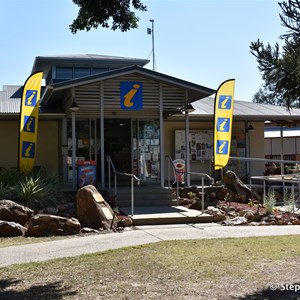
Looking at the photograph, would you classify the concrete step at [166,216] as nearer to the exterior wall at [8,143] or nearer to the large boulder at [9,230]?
the large boulder at [9,230]

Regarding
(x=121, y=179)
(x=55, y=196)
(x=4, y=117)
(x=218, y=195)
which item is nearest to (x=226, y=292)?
(x=55, y=196)

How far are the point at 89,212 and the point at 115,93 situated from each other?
502 centimetres

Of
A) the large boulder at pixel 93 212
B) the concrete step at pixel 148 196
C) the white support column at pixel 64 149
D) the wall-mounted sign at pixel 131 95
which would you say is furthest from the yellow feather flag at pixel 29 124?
the large boulder at pixel 93 212

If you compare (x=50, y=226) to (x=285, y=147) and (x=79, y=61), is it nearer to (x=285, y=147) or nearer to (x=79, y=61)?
(x=79, y=61)

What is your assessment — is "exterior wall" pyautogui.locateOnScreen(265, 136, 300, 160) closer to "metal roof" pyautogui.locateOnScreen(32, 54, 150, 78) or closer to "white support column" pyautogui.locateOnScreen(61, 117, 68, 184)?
"metal roof" pyautogui.locateOnScreen(32, 54, 150, 78)

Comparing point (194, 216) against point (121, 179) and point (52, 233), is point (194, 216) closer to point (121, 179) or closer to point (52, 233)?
point (52, 233)

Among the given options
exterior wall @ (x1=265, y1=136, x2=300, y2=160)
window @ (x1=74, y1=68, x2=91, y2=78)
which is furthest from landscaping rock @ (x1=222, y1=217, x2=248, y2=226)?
exterior wall @ (x1=265, y1=136, x2=300, y2=160)

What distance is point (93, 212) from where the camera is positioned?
11.1 meters

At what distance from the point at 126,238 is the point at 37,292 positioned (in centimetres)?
389

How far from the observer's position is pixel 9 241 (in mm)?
9781

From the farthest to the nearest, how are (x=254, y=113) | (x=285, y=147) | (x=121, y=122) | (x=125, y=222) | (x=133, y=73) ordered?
(x=285, y=147), (x=254, y=113), (x=121, y=122), (x=133, y=73), (x=125, y=222)

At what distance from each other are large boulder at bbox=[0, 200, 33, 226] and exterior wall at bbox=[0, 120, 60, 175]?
25.1 feet

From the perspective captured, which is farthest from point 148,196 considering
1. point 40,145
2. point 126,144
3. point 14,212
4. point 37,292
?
point 37,292

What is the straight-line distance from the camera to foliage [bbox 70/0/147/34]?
22.6 feet
